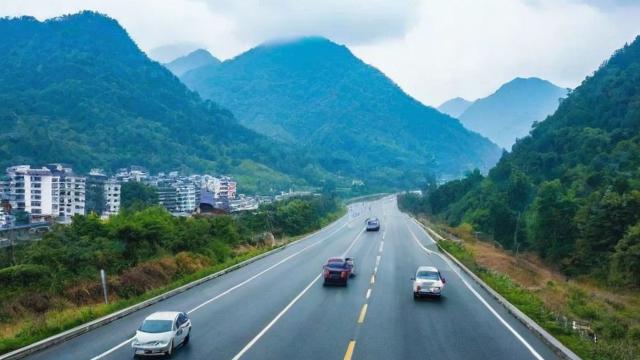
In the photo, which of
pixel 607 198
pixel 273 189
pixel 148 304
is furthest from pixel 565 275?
pixel 273 189

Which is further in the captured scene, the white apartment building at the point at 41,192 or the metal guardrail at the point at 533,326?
the white apartment building at the point at 41,192

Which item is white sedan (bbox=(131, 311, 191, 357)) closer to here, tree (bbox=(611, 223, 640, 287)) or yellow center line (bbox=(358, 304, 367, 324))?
yellow center line (bbox=(358, 304, 367, 324))

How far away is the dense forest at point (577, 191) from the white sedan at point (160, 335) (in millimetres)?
40694

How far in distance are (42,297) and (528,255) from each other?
68.1 metres

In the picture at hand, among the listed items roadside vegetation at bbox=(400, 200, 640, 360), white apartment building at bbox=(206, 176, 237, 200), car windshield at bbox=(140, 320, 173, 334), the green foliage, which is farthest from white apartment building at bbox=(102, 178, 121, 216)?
car windshield at bbox=(140, 320, 173, 334)

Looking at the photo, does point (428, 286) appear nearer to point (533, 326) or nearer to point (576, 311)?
point (533, 326)

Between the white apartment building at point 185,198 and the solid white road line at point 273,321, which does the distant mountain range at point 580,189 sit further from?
the white apartment building at point 185,198

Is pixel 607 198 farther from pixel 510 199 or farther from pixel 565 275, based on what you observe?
pixel 510 199

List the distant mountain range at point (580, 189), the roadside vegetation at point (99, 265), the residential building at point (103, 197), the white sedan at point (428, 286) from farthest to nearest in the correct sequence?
the residential building at point (103, 197) → the distant mountain range at point (580, 189) → the white sedan at point (428, 286) → the roadside vegetation at point (99, 265)

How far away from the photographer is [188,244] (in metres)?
42.5

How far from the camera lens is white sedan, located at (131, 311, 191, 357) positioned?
16.1 metres

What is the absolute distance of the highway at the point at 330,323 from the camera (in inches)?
659

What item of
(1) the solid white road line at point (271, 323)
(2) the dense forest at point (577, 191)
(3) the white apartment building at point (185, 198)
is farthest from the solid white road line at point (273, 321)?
(3) the white apartment building at point (185, 198)

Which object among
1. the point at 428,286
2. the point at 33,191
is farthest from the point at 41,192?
the point at 428,286
